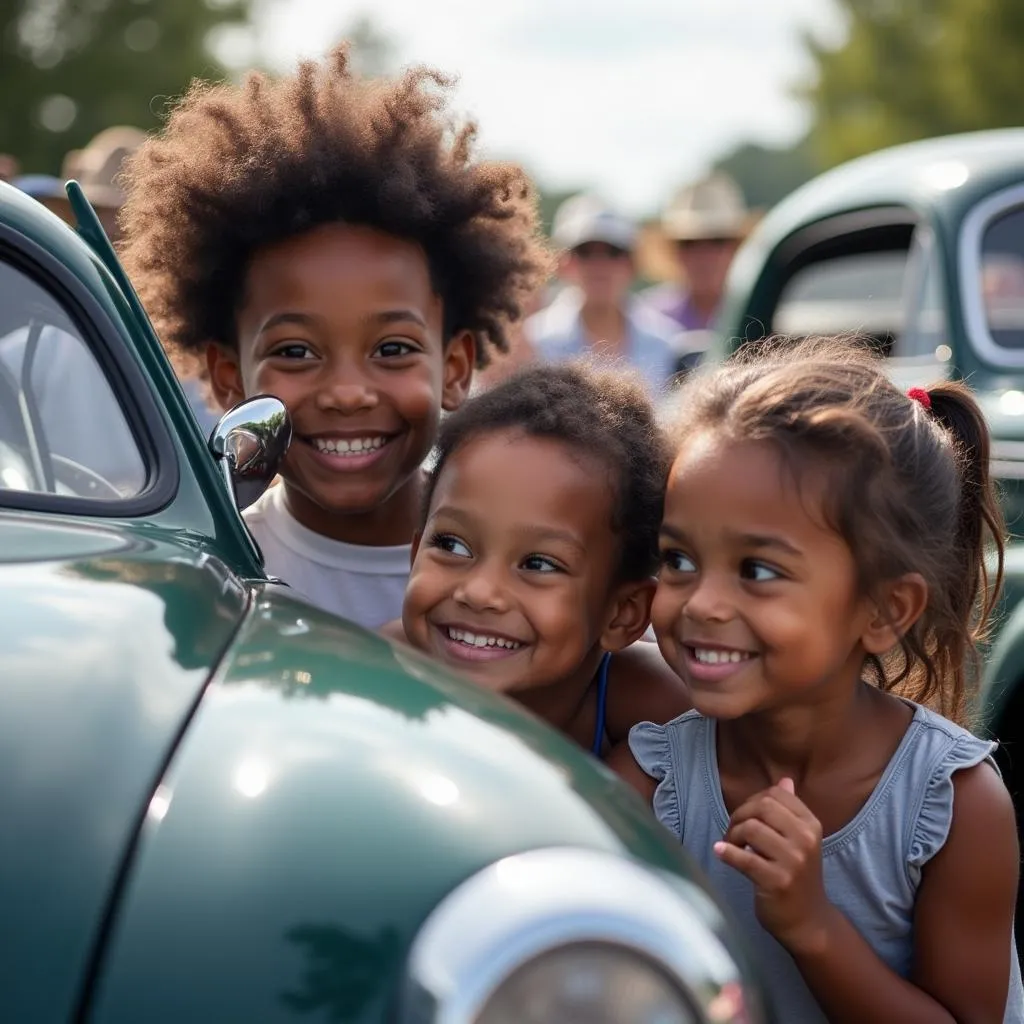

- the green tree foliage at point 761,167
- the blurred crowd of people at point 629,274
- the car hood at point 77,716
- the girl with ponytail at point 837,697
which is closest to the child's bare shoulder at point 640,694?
the girl with ponytail at point 837,697

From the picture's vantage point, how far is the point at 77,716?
148 cm

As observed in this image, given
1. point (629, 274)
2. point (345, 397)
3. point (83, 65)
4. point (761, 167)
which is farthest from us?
point (761, 167)

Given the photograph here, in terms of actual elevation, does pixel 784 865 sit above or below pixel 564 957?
below

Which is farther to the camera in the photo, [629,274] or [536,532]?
[629,274]

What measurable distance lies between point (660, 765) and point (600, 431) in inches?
20.8

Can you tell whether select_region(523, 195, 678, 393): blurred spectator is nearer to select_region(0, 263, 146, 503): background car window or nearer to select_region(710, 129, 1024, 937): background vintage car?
select_region(710, 129, 1024, 937): background vintage car

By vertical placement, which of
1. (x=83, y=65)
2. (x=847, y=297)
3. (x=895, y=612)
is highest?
(x=83, y=65)

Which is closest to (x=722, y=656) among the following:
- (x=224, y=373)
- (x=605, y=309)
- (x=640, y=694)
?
(x=640, y=694)

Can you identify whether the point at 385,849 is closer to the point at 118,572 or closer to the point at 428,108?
the point at 118,572

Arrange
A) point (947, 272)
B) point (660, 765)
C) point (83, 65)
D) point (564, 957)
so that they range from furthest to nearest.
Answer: point (83, 65)
point (947, 272)
point (660, 765)
point (564, 957)

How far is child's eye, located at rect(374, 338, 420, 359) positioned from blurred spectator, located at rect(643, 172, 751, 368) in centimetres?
589

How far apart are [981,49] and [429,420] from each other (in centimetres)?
2094

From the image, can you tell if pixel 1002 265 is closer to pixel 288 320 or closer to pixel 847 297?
pixel 288 320

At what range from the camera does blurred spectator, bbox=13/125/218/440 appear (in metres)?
2.35
